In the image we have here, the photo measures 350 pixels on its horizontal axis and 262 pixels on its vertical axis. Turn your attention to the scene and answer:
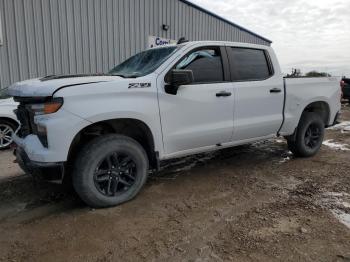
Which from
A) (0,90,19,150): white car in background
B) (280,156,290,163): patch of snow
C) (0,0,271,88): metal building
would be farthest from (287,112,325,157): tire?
(0,0,271,88): metal building

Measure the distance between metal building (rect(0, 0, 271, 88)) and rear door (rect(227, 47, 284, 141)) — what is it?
6390 mm

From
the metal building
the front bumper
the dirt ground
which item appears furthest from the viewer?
the metal building

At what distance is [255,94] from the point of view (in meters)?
4.63

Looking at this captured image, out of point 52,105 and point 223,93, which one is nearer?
point 52,105

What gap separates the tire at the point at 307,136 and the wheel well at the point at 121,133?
2.81m

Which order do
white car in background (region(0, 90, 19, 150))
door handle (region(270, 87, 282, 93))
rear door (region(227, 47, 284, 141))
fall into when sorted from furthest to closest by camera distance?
1. white car in background (region(0, 90, 19, 150))
2. door handle (region(270, 87, 282, 93))
3. rear door (region(227, 47, 284, 141))

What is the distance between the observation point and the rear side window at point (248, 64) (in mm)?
4523

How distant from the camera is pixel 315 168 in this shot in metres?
5.08

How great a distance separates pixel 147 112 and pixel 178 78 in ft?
1.70

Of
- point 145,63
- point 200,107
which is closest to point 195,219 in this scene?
point 200,107

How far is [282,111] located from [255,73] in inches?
30.9

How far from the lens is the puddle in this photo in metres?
3.32

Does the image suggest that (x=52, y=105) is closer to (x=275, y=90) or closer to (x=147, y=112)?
(x=147, y=112)

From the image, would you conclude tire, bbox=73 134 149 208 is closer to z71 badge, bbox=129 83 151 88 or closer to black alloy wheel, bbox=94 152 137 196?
black alloy wheel, bbox=94 152 137 196
